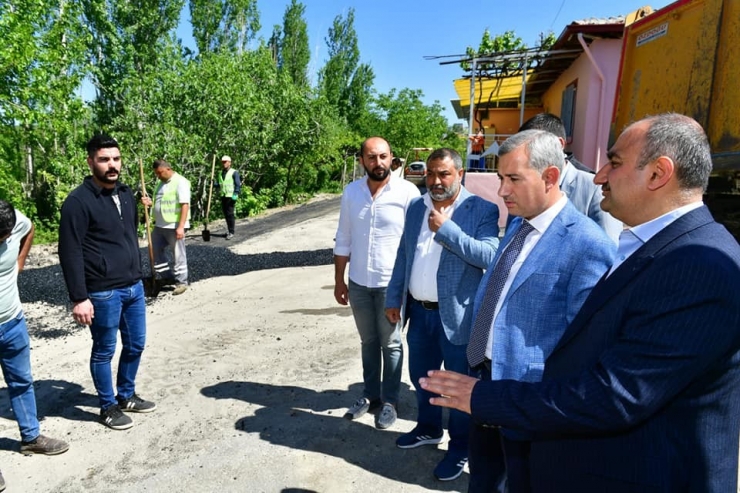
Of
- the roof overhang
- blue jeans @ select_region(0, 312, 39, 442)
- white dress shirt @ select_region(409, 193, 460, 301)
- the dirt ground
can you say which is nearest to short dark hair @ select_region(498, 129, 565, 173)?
white dress shirt @ select_region(409, 193, 460, 301)

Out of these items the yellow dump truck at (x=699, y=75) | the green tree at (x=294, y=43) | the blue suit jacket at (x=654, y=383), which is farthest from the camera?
the green tree at (x=294, y=43)

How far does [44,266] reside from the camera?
8.95 metres

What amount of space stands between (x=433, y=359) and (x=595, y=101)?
8.06 meters

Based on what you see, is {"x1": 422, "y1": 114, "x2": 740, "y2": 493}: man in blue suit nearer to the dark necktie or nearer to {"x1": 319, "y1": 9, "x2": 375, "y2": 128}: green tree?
the dark necktie

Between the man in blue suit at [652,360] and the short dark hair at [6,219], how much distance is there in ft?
9.77

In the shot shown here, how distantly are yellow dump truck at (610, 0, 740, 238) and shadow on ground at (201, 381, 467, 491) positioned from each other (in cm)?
362

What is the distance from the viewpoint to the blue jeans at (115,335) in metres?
3.54

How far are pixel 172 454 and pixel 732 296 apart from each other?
3356 mm

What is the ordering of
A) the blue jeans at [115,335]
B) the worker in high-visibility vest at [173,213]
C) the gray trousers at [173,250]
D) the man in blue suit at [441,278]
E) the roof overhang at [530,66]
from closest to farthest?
the man in blue suit at [441,278] → the blue jeans at [115,335] → the worker in high-visibility vest at [173,213] → the gray trousers at [173,250] → the roof overhang at [530,66]

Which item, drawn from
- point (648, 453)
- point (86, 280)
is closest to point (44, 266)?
point (86, 280)

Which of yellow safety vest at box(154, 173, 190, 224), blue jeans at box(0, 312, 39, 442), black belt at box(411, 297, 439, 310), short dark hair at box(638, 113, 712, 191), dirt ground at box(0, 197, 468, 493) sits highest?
Answer: short dark hair at box(638, 113, 712, 191)

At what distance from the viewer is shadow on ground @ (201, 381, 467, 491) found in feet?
10.4

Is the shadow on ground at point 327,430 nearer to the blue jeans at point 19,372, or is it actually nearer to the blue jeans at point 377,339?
the blue jeans at point 377,339

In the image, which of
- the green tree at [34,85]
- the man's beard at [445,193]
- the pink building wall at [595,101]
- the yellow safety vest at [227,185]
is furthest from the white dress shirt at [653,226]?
the green tree at [34,85]
